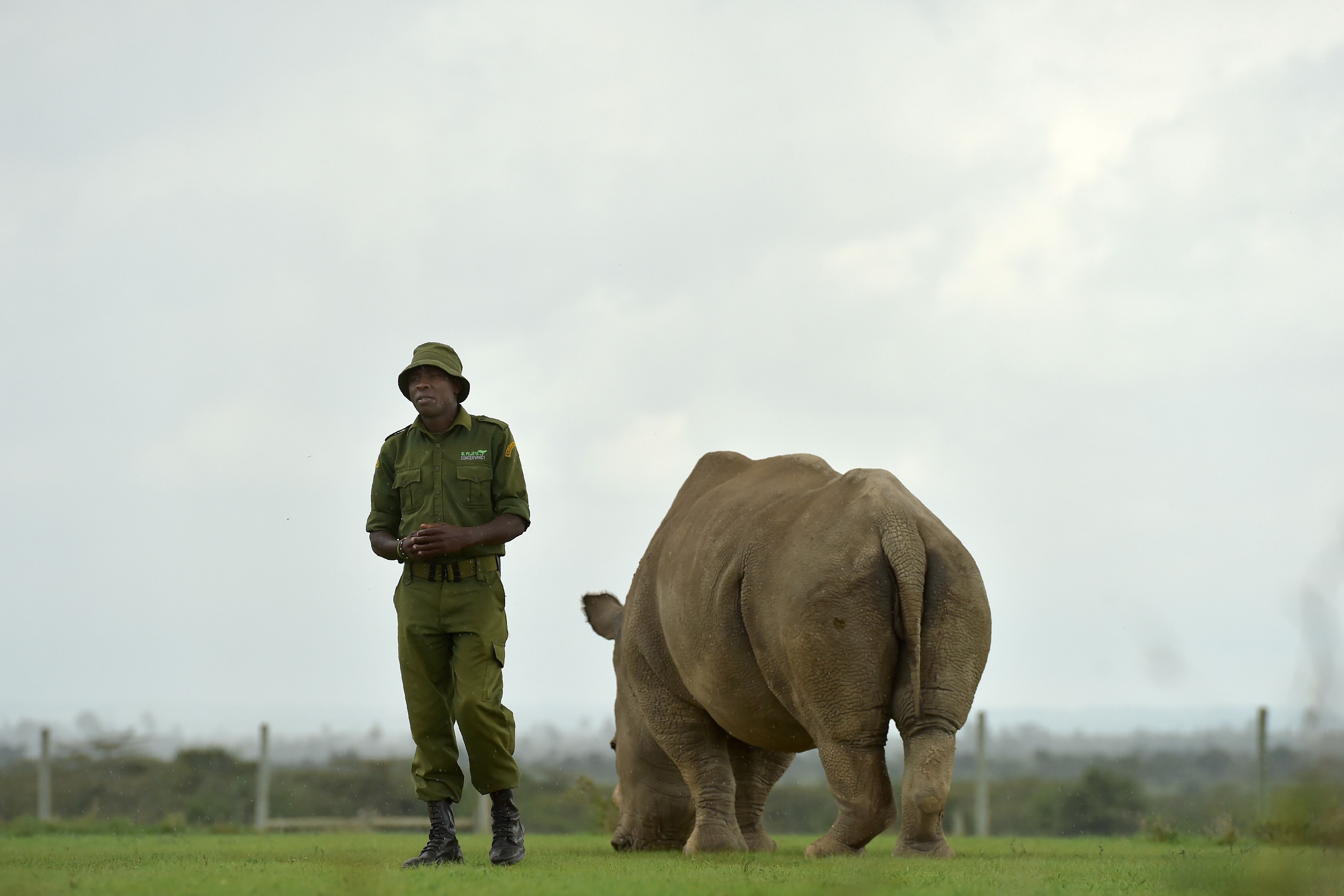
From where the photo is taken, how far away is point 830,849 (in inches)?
267

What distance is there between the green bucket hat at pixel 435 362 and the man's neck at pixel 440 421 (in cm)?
16

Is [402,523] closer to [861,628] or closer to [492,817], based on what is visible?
[492,817]

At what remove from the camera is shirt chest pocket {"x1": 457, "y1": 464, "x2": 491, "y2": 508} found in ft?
24.4

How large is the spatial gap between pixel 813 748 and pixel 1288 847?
431cm

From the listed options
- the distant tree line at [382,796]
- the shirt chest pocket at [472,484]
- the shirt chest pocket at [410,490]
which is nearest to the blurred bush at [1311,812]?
the shirt chest pocket at [472,484]

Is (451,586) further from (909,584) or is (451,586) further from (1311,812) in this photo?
(1311,812)

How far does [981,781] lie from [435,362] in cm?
1250

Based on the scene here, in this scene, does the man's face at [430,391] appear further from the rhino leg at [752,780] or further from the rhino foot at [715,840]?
the rhino leg at [752,780]

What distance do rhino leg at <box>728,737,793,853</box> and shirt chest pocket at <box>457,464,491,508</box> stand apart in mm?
2574

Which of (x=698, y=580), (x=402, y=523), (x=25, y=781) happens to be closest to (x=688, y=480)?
(x=698, y=580)

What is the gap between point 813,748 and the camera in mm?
8016

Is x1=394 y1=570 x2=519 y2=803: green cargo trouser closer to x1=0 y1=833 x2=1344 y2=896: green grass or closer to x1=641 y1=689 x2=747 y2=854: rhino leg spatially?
x1=0 y1=833 x2=1344 y2=896: green grass

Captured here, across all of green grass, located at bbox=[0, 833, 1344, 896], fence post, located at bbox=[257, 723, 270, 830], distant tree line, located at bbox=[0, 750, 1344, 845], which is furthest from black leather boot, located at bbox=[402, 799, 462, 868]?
fence post, located at bbox=[257, 723, 270, 830]

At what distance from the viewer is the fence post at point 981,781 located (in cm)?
1745
